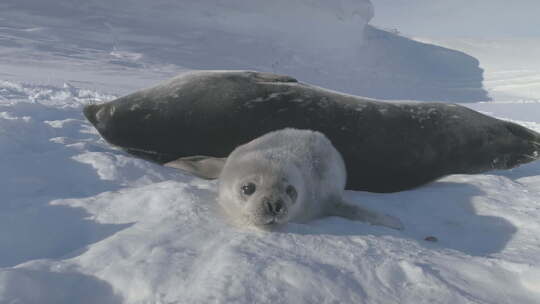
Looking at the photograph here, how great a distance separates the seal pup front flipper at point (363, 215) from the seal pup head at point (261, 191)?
252mm

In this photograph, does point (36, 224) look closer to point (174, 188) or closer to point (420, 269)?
point (174, 188)

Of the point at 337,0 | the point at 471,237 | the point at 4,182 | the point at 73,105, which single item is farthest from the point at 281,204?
the point at 337,0

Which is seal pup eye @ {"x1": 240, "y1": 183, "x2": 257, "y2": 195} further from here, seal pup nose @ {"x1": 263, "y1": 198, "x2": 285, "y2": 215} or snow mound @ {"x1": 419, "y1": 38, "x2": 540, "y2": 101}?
snow mound @ {"x1": 419, "y1": 38, "x2": 540, "y2": 101}

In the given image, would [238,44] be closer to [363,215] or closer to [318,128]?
[318,128]

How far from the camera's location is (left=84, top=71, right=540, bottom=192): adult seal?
3.09 meters

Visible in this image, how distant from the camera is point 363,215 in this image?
6.87 feet

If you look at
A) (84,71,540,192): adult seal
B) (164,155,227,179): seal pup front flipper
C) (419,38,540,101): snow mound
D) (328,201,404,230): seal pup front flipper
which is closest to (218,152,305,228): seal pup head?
(328,201,404,230): seal pup front flipper

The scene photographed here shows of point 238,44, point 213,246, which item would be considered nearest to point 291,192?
point 213,246

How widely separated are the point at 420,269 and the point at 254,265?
0.56 m

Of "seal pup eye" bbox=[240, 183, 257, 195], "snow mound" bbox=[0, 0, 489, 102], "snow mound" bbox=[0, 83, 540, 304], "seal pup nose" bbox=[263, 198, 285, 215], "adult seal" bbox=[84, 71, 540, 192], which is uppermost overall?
"snow mound" bbox=[0, 0, 489, 102]

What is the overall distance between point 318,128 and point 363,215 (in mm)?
1138

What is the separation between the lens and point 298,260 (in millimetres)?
1444

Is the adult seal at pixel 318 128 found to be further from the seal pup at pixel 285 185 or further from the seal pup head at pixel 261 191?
the seal pup head at pixel 261 191

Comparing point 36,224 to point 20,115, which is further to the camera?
point 20,115
